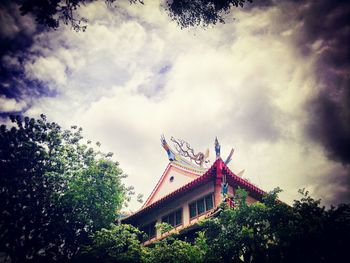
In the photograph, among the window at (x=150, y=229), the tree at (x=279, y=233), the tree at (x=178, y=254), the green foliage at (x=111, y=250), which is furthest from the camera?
the window at (x=150, y=229)

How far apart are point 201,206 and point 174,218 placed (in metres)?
2.40

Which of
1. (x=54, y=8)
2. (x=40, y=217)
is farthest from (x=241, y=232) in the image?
(x=40, y=217)

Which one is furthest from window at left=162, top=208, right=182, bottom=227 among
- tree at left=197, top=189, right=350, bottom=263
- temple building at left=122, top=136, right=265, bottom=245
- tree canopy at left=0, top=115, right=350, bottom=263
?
tree at left=197, top=189, right=350, bottom=263

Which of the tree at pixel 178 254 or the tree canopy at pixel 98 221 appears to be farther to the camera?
the tree at pixel 178 254

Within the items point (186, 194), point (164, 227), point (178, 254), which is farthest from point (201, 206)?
point (178, 254)

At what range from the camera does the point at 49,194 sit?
13.4m

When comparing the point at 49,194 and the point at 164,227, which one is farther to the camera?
the point at 49,194

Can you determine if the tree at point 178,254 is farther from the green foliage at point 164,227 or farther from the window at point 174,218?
the window at point 174,218

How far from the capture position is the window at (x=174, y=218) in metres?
15.8

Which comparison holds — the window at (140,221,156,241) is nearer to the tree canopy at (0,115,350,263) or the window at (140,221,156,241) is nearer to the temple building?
the temple building

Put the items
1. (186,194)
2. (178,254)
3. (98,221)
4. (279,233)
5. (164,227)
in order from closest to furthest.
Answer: (279,233), (178,254), (164,227), (98,221), (186,194)

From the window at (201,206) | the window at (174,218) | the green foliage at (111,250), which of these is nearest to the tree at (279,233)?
the green foliage at (111,250)

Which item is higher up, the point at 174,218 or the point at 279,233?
the point at 174,218

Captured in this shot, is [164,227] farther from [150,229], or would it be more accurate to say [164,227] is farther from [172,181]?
[172,181]
